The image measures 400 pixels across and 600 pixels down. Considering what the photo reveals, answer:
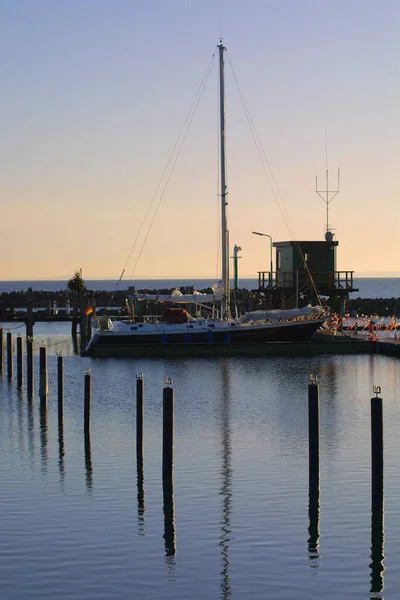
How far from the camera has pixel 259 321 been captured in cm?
7462

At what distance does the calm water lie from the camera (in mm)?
22656

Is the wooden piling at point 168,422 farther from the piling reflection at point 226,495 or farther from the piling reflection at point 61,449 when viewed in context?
the piling reflection at point 61,449

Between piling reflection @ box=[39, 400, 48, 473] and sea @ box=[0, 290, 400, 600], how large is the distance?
0.20 ft

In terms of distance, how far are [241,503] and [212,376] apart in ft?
108

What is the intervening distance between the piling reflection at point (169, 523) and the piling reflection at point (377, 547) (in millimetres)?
3722

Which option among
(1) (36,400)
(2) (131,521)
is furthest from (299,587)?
(1) (36,400)

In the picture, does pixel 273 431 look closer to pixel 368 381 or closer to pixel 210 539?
pixel 210 539

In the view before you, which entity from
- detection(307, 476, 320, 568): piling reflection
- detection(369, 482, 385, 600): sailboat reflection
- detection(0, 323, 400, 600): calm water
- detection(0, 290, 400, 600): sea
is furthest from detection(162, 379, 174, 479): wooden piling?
detection(369, 482, 385, 600): sailboat reflection

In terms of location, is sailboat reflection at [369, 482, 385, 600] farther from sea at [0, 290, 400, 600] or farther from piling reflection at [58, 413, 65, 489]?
piling reflection at [58, 413, 65, 489]

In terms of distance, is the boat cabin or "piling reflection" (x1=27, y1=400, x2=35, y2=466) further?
the boat cabin

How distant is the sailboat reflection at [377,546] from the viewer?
2246 cm

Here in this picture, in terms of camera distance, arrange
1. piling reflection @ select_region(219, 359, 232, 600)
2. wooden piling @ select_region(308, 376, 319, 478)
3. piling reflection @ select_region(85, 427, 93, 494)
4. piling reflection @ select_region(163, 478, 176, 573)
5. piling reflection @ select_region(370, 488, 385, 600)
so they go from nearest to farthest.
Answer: piling reflection @ select_region(370, 488, 385, 600) → piling reflection @ select_region(219, 359, 232, 600) → piling reflection @ select_region(163, 478, 176, 573) → wooden piling @ select_region(308, 376, 319, 478) → piling reflection @ select_region(85, 427, 93, 494)

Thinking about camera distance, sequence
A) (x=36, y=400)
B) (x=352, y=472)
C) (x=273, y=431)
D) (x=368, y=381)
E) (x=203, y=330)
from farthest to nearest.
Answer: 1. (x=203, y=330)
2. (x=368, y=381)
3. (x=36, y=400)
4. (x=273, y=431)
5. (x=352, y=472)

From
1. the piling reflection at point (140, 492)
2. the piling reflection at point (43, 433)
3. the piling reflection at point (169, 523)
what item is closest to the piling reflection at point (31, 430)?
the piling reflection at point (43, 433)
